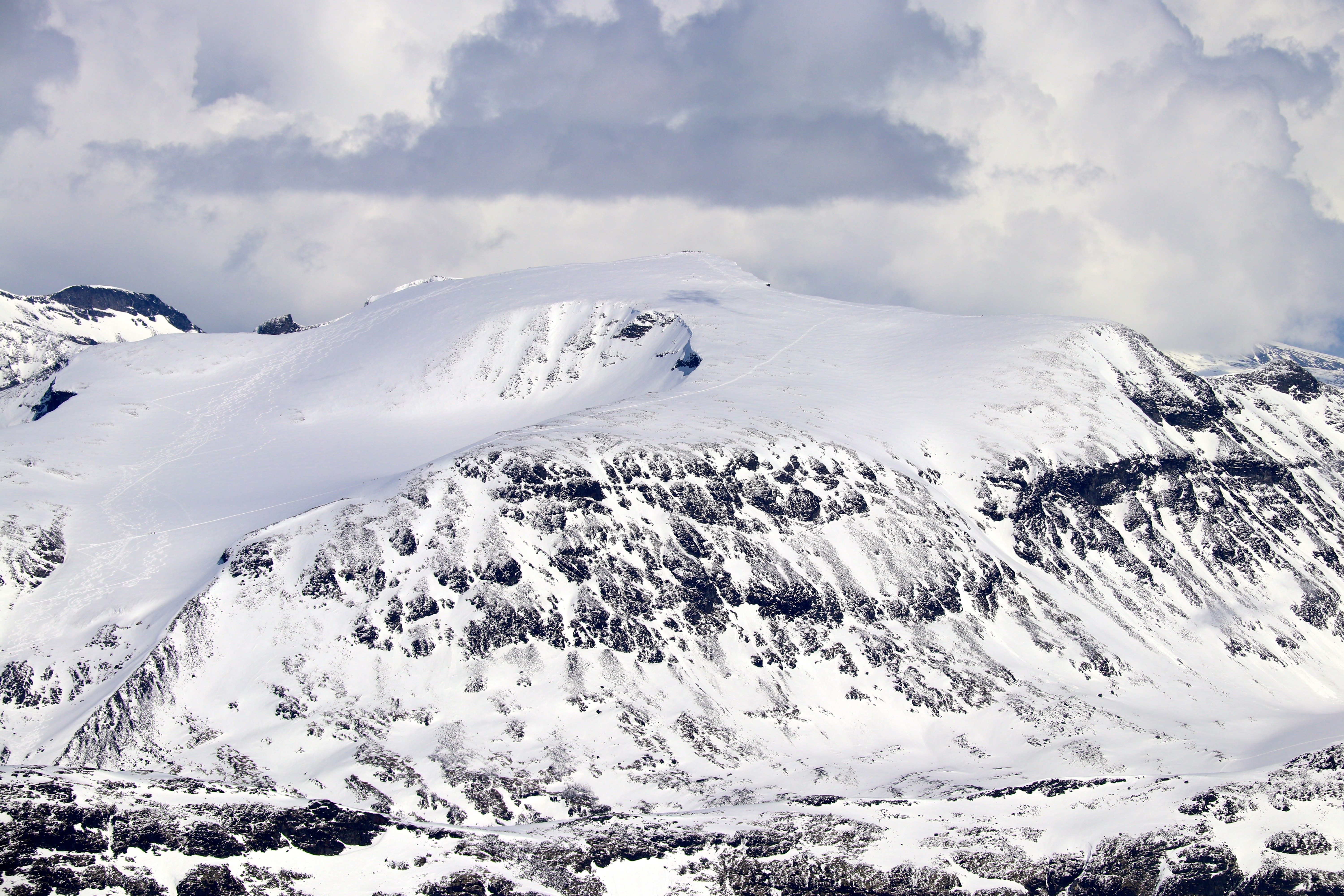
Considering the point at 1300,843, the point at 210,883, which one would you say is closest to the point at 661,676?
the point at 210,883

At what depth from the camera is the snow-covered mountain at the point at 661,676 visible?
10138 cm

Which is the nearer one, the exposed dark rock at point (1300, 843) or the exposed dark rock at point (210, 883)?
the exposed dark rock at point (210, 883)

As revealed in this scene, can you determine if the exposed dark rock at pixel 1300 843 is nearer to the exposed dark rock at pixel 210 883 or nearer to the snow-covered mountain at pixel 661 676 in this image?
the snow-covered mountain at pixel 661 676

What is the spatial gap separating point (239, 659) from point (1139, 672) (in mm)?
117864

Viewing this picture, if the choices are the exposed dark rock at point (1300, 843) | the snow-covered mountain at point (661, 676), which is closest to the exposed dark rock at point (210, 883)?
the snow-covered mountain at point (661, 676)

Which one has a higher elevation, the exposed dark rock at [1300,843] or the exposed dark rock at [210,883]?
the exposed dark rock at [210,883]

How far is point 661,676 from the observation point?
146625mm

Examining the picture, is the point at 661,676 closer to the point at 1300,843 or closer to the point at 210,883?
the point at 210,883

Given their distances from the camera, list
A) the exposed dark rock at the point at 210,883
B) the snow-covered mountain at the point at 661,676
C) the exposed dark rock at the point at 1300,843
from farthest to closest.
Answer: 1. the snow-covered mountain at the point at 661,676
2. the exposed dark rock at the point at 1300,843
3. the exposed dark rock at the point at 210,883

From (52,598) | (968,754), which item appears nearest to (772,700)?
(968,754)

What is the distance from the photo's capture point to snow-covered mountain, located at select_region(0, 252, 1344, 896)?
10138 centimetres

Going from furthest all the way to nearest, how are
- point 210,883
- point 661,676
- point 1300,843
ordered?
point 661,676 → point 1300,843 → point 210,883

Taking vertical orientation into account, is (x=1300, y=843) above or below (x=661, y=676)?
below

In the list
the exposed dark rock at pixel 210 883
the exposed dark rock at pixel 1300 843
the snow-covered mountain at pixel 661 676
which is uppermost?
the snow-covered mountain at pixel 661 676
